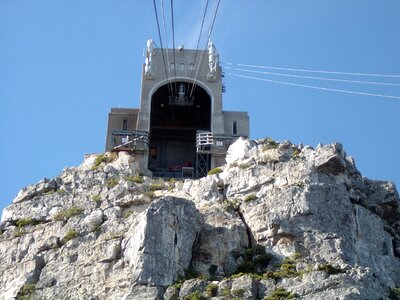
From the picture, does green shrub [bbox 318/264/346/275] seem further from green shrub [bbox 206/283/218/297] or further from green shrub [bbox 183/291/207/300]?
green shrub [bbox 183/291/207/300]

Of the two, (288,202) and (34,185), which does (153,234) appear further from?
(34,185)

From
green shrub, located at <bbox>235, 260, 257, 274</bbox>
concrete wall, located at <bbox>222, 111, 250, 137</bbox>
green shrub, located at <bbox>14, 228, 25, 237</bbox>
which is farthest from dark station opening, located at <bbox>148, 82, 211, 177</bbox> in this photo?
green shrub, located at <bbox>235, 260, 257, 274</bbox>

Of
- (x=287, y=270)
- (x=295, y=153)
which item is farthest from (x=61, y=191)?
(x=287, y=270)

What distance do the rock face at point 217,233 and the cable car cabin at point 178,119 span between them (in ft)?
22.4

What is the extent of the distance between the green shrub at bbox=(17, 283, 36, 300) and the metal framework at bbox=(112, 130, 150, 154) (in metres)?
22.7

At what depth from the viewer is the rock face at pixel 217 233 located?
2234 inches

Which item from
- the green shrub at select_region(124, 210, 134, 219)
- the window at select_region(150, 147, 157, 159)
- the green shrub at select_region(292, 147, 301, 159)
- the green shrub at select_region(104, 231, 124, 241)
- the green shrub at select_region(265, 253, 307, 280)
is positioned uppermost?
the window at select_region(150, 147, 157, 159)

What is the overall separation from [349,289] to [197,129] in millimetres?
41505

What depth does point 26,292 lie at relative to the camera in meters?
61.0

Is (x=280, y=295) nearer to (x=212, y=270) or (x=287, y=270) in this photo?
(x=287, y=270)

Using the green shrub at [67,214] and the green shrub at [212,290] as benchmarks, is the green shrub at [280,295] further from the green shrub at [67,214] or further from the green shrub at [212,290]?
the green shrub at [67,214]

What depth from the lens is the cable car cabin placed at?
8369 centimetres

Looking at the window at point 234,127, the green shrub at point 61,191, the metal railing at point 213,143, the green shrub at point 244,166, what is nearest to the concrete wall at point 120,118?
the metal railing at point 213,143

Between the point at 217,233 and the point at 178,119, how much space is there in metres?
33.9
